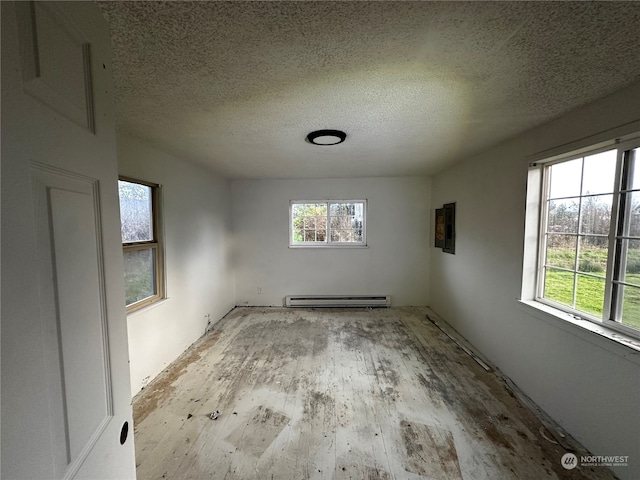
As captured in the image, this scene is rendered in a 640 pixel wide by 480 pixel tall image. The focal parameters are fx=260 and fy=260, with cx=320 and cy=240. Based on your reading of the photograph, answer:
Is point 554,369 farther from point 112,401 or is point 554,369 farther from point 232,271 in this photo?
point 232,271

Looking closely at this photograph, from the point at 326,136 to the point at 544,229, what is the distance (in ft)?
6.72

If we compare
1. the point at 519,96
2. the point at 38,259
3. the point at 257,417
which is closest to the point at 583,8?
the point at 519,96

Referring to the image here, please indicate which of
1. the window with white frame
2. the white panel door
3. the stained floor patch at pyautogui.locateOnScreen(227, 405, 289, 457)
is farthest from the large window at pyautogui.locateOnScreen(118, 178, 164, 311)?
the window with white frame

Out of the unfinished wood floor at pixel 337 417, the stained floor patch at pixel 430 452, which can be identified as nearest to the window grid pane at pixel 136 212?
the unfinished wood floor at pixel 337 417

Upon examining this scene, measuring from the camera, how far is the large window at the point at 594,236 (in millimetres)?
1593

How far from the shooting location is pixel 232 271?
15.2 feet

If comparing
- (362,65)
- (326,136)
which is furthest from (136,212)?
(362,65)

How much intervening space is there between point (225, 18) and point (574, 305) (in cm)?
282

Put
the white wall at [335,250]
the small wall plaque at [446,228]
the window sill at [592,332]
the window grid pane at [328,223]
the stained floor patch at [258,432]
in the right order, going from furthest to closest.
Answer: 1. the window grid pane at [328,223]
2. the white wall at [335,250]
3. the small wall plaque at [446,228]
4. the stained floor patch at [258,432]
5. the window sill at [592,332]

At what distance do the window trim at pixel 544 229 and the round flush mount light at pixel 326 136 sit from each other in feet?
5.37

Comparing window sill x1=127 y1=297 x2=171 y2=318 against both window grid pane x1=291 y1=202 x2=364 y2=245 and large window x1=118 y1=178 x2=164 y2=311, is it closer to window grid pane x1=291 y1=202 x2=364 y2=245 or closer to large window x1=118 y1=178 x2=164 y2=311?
large window x1=118 y1=178 x2=164 y2=311

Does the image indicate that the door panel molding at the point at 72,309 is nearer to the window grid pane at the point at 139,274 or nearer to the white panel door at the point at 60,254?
the white panel door at the point at 60,254
